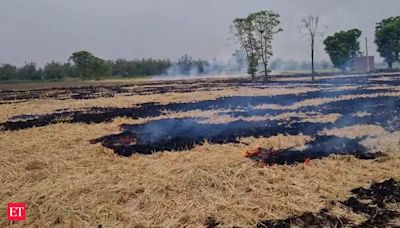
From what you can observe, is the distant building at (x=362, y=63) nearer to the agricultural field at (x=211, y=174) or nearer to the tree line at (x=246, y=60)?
the tree line at (x=246, y=60)

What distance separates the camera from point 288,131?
9891 millimetres

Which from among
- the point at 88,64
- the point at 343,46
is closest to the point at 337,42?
the point at 343,46

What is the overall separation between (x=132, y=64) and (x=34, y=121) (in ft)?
248

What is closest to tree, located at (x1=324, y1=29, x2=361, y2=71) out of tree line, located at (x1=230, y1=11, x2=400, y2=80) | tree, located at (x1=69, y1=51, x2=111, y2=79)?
tree line, located at (x1=230, y1=11, x2=400, y2=80)

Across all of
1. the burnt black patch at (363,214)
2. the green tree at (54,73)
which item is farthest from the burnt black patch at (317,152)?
the green tree at (54,73)

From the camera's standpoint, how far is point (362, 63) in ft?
215

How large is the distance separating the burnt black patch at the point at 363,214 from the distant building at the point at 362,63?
64.2 metres

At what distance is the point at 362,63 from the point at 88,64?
158ft

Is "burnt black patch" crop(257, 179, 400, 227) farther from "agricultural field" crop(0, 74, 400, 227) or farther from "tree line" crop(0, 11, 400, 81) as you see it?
"tree line" crop(0, 11, 400, 81)

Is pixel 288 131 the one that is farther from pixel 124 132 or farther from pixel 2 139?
pixel 2 139

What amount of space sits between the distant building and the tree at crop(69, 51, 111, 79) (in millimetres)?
45071

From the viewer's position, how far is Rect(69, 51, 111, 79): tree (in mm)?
65062

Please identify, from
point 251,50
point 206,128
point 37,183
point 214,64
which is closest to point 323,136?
point 206,128

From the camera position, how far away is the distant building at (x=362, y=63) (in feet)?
211
